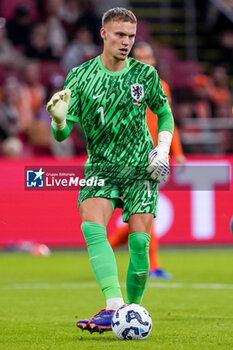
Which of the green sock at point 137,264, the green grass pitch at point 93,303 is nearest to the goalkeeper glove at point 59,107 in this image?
the green sock at point 137,264

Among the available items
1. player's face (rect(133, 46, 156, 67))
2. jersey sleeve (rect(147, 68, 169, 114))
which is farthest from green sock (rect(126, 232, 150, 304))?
player's face (rect(133, 46, 156, 67))

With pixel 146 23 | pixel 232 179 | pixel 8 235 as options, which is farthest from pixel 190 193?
pixel 146 23

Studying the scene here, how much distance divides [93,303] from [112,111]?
2.61 meters

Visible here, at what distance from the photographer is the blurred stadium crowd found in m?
15.8

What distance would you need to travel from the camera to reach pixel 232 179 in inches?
506

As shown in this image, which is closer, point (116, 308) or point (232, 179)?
point (116, 308)

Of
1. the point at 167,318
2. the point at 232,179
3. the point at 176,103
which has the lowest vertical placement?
the point at 167,318

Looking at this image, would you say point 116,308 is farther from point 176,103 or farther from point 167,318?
point 176,103

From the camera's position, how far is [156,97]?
599cm

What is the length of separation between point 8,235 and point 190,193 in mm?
3116

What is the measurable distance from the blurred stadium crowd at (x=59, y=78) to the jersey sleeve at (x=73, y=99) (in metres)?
9.10

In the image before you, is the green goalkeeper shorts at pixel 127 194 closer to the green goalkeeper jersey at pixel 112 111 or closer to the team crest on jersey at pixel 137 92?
the green goalkeeper jersey at pixel 112 111

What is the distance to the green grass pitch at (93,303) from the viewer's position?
18.0 ft

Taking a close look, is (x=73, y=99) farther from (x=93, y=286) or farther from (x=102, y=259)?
(x=93, y=286)
